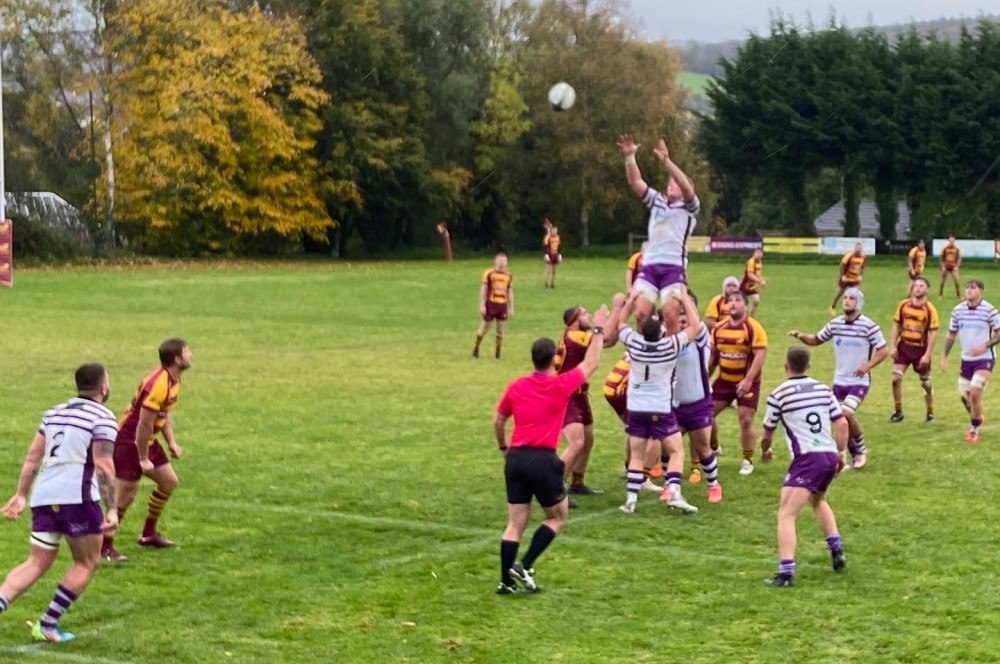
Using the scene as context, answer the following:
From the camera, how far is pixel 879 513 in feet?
43.4

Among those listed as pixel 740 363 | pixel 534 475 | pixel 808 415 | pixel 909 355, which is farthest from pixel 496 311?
pixel 534 475

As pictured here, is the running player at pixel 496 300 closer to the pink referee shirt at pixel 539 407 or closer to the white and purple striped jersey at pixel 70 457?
the pink referee shirt at pixel 539 407

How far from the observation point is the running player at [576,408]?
535 inches

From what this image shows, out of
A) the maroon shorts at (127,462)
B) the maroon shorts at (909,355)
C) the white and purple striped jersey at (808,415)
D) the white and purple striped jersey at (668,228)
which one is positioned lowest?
the maroon shorts at (127,462)

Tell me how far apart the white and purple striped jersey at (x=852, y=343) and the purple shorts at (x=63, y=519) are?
9948mm

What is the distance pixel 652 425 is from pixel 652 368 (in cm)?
57

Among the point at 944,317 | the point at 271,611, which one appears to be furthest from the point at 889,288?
the point at 271,611

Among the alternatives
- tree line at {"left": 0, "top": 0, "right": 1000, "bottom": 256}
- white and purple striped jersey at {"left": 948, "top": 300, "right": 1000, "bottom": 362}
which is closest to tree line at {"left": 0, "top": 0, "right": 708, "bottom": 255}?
tree line at {"left": 0, "top": 0, "right": 1000, "bottom": 256}

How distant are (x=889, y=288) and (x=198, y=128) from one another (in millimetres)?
31568

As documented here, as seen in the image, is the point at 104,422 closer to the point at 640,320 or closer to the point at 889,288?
the point at 640,320

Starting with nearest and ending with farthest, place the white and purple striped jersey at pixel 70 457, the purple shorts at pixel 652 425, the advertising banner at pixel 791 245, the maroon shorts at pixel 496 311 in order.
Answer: the white and purple striped jersey at pixel 70 457 → the purple shorts at pixel 652 425 → the maroon shorts at pixel 496 311 → the advertising banner at pixel 791 245

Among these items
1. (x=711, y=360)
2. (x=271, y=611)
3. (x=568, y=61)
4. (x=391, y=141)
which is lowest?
(x=271, y=611)

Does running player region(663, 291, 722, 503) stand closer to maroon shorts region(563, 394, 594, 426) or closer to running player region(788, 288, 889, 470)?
maroon shorts region(563, 394, 594, 426)

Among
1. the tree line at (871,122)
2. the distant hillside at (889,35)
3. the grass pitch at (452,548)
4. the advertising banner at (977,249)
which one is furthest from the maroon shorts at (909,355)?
the distant hillside at (889,35)
